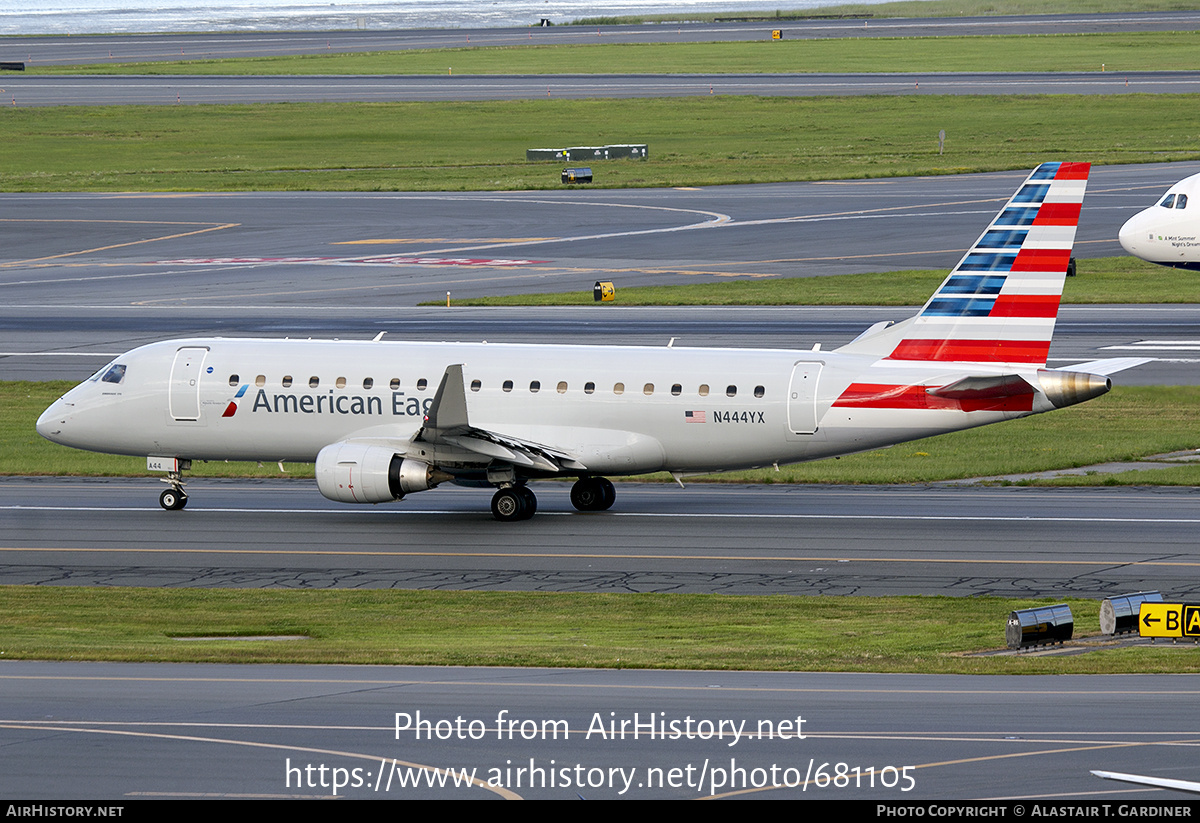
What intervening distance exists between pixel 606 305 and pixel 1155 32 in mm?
122348

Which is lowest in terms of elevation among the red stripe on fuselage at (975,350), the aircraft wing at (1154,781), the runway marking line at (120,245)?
the aircraft wing at (1154,781)

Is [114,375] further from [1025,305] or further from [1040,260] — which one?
[1040,260]

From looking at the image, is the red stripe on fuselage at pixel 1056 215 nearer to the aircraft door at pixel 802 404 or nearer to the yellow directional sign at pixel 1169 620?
the aircraft door at pixel 802 404

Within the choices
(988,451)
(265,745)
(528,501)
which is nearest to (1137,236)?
(988,451)

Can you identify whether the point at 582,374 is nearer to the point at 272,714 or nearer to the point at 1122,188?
the point at 272,714

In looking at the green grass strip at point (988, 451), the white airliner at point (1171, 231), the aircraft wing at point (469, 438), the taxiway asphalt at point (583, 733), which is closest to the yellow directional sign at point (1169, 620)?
the taxiway asphalt at point (583, 733)

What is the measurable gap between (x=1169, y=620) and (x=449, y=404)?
51.8ft

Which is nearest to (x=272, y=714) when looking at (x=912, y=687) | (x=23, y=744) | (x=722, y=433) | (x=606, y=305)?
(x=23, y=744)

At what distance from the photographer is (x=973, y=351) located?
33.8 meters

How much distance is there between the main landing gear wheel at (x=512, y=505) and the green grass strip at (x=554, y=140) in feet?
205

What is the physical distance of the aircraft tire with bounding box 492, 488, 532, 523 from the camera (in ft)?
117

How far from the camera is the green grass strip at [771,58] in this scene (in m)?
148

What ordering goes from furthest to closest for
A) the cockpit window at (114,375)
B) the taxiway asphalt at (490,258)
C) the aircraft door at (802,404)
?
the taxiway asphalt at (490,258) → the cockpit window at (114,375) → the aircraft door at (802,404)
